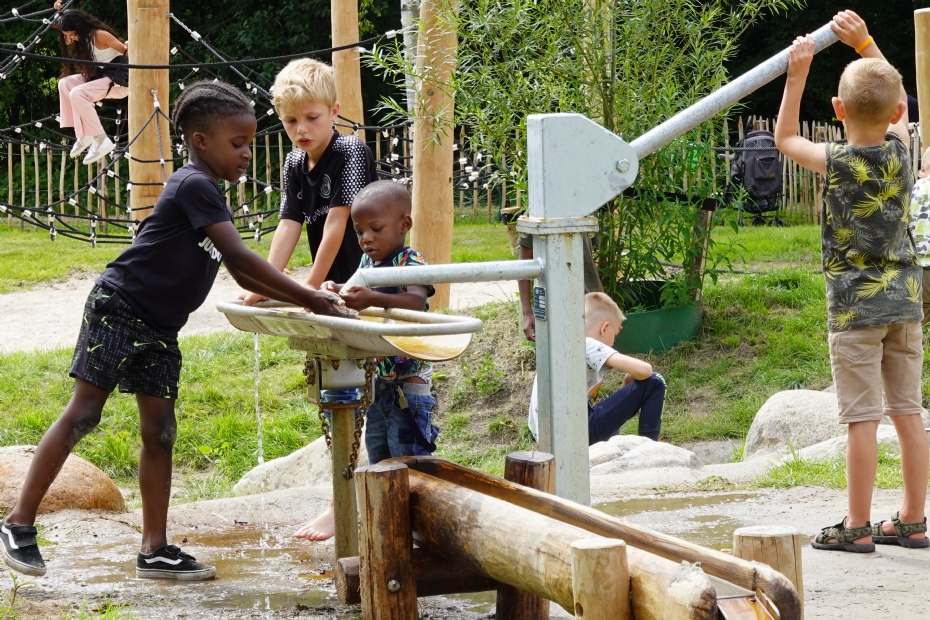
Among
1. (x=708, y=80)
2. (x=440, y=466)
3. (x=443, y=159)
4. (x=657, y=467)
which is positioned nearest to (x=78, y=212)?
(x=443, y=159)

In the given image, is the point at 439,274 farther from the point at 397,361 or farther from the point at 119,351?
the point at 119,351

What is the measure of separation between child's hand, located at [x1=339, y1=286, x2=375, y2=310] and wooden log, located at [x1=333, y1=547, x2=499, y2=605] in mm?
648

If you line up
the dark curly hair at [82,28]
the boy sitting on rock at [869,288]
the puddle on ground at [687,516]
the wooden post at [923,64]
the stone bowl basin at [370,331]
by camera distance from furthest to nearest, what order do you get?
1. the dark curly hair at [82,28]
2. the wooden post at [923,64]
3. the puddle on ground at [687,516]
4. the boy sitting on rock at [869,288]
5. the stone bowl basin at [370,331]

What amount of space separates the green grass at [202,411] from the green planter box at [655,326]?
1992mm

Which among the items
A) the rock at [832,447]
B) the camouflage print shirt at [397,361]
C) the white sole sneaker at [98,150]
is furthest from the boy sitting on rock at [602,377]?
the white sole sneaker at [98,150]

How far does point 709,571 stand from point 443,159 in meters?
5.30

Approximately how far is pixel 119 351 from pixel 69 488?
45.7 inches

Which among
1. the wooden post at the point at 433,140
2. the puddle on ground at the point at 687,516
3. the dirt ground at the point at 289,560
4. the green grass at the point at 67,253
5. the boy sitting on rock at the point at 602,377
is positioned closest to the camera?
the dirt ground at the point at 289,560

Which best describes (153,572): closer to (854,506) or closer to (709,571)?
(709,571)

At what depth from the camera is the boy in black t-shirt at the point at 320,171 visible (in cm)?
363

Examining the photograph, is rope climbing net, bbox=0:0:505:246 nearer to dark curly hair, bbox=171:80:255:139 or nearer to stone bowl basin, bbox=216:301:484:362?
dark curly hair, bbox=171:80:255:139

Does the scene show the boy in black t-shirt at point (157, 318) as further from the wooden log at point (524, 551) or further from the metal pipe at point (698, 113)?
the metal pipe at point (698, 113)

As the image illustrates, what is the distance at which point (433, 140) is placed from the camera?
680cm

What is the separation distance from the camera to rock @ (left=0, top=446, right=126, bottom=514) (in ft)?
13.1
